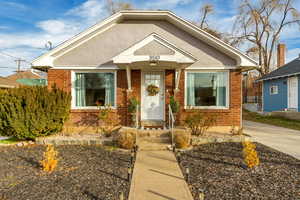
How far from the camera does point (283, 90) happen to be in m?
16.4

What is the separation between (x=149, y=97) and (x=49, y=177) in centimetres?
514

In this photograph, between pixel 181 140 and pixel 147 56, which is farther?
pixel 147 56

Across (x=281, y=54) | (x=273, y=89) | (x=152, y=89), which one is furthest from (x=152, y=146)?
(x=281, y=54)

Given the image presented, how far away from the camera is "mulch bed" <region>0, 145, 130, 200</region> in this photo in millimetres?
3404

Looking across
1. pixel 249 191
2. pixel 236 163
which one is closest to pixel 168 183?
pixel 249 191

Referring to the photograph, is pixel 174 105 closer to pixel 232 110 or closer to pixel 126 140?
pixel 126 140

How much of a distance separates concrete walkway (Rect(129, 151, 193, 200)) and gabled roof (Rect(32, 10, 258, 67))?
17.4 feet

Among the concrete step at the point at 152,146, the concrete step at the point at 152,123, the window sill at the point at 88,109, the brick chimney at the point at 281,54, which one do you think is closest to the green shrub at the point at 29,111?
the window sill at the point at 88,109

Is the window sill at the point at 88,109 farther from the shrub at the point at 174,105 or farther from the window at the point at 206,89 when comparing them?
the window at the point at 206,89

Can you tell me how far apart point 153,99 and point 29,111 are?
496 centimetres

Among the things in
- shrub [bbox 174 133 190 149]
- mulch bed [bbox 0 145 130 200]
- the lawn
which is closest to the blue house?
the lawn

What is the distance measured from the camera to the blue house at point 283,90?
1492 centimetres

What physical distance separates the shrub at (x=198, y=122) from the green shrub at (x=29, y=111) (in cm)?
522

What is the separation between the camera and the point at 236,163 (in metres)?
4.92
